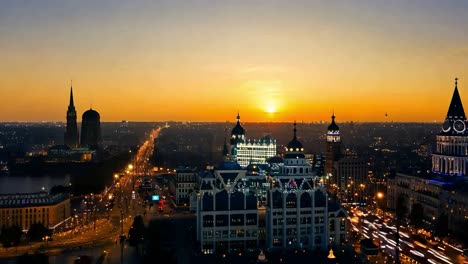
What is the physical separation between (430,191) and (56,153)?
369 feet

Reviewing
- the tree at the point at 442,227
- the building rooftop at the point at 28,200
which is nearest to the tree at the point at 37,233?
the building rooftop at the point at 28,200

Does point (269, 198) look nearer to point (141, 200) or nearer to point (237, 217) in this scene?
point (237, 217)

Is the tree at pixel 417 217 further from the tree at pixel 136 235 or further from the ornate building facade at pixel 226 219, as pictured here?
the tree at pixel 136 235

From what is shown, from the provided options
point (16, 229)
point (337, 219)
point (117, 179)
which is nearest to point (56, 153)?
point (117, 179)

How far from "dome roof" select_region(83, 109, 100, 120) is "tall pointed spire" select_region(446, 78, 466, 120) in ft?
460

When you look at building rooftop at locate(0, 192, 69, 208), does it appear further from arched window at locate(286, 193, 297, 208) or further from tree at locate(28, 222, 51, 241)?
arched window at locate(286, 193, 297, 208)

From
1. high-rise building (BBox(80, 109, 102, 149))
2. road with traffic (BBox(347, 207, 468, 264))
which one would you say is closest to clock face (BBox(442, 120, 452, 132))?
road with traffic (BBox(347, 207, 468, 264))

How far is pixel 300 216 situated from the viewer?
138 feet

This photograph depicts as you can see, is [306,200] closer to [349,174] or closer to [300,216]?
[300,216]

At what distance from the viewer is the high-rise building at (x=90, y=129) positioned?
17527 cm

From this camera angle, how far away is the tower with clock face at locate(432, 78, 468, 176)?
5653 centimetres

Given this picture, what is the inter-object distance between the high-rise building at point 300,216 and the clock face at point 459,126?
22.1 meters

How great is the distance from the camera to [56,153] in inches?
5655

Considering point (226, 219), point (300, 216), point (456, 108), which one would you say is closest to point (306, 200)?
point (300, 216)
